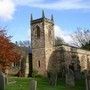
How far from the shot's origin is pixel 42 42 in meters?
52.4

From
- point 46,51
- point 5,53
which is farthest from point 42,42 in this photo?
point 5,53

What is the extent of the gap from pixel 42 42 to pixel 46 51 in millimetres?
1867

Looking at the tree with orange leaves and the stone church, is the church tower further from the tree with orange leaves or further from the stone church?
the tree with orange leaves

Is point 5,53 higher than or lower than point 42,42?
lower

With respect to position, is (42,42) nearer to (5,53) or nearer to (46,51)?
(46,51)

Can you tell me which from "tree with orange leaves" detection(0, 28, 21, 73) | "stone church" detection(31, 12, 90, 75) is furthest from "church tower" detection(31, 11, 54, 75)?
"tree with orange leaves" detection(0, 28, 21, 73)

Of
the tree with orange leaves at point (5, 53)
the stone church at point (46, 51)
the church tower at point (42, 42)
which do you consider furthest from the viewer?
the stone church at point (46, 51)

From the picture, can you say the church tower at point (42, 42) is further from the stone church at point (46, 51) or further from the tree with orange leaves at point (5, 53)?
the tree with orange leaves at point (5, 53)

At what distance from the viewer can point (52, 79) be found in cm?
3069

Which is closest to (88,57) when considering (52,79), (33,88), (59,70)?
(59,70)

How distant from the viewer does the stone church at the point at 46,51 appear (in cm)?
5145

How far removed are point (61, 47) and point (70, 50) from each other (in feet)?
8.69

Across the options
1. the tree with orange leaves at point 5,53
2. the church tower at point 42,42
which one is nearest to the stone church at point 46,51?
the church tower at point 42,42

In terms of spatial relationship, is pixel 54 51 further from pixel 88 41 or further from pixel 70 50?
pixel 88 41
